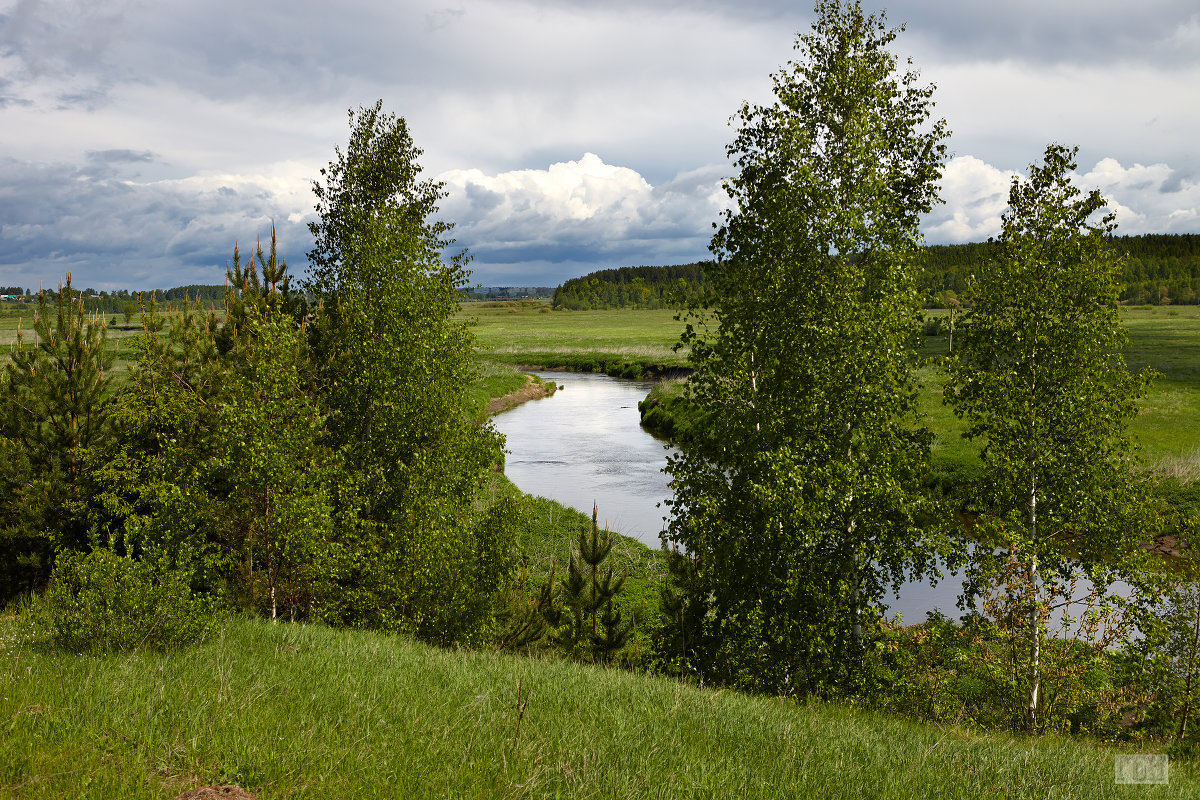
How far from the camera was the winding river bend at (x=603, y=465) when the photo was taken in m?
28.6

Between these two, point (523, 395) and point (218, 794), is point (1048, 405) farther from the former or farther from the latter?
point (523, 395)

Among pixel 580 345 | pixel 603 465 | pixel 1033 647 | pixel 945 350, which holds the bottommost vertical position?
pixel 603 465

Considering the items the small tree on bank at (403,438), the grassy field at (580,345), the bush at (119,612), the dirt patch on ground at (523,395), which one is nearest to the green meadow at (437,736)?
the bush at (119,612)

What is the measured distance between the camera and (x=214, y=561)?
1518cm

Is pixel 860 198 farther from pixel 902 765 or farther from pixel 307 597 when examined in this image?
pixel 307 597

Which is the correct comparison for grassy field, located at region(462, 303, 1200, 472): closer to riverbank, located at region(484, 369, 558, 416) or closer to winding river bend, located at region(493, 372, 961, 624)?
riverbank, located at region(484, 369, 558, 416)

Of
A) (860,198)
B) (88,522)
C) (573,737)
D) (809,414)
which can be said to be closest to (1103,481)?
(809,414)

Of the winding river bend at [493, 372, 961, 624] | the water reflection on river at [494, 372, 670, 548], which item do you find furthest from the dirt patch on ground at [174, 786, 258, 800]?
the winding river bend at [493, 372, 961, 624]

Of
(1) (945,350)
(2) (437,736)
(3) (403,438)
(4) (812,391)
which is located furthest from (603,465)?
(1) (945,350)

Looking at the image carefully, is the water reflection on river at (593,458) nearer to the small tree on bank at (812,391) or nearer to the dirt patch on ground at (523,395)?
the dirt patch on ground at (523,395)

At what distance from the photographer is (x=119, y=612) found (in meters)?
9.65

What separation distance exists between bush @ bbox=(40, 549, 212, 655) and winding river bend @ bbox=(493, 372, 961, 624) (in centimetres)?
2183

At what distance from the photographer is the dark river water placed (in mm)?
28406

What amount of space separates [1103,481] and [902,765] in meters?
10.3
